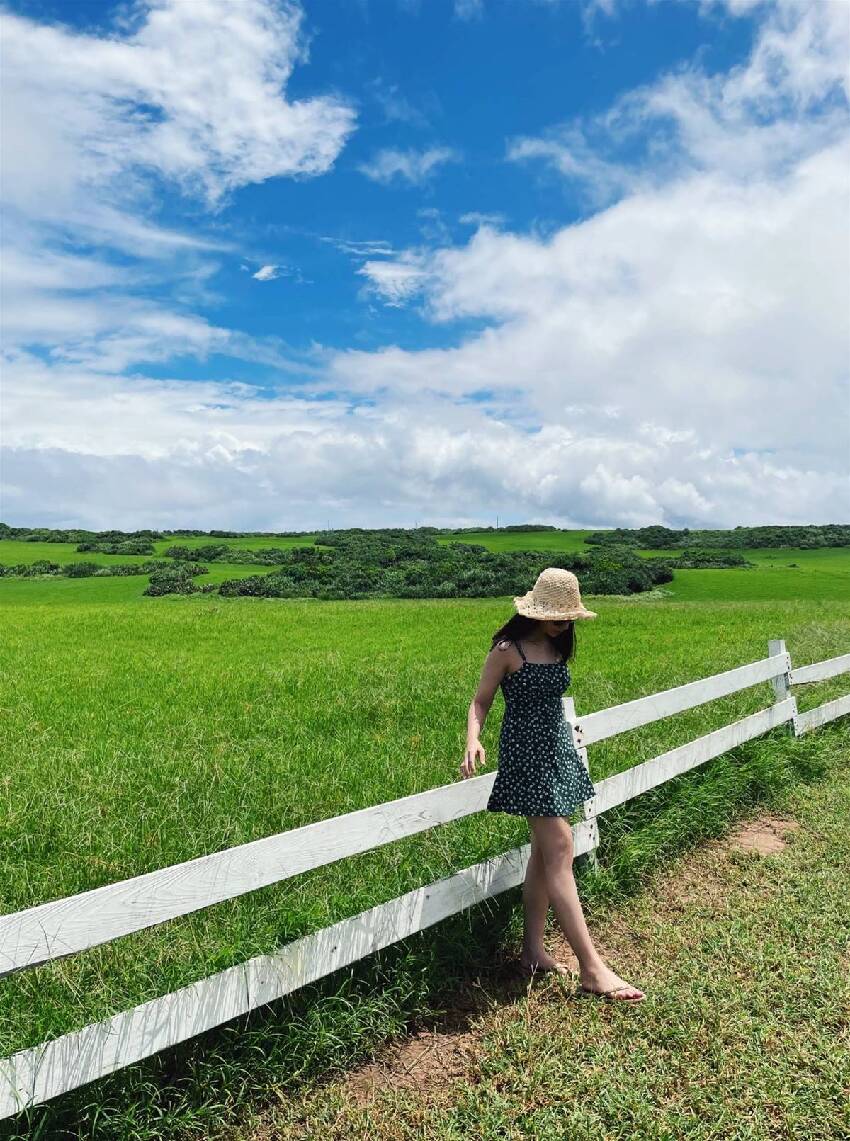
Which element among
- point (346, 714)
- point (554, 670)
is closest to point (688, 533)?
point (346, 714)

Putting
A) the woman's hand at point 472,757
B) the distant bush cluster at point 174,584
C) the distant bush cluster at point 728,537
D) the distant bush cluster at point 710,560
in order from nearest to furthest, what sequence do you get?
the woman's hand at point 472,757 → the distant bush cluster at point 174,584 → the distant bush cluster at point 710,560 → the distant bush cluster at point 728,537

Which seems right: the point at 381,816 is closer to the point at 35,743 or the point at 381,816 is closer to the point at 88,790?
the point at 88,790

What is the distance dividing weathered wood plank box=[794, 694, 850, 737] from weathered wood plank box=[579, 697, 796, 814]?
28 centimetres

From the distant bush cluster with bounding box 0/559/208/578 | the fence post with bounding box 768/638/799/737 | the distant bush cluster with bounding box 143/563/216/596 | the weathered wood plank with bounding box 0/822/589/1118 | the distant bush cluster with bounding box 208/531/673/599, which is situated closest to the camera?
the weathered wood plank with bounding box 0/822/589/1118

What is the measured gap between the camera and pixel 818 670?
10094mm

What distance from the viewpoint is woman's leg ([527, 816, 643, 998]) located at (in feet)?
14.5

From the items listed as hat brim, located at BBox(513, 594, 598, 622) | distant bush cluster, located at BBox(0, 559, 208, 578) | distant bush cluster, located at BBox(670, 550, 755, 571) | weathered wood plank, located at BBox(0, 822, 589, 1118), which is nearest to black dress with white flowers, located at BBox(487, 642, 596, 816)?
hat brim, located at BBox(513, 594, 598, 622)

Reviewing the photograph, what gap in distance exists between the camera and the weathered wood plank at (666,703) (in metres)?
5.92

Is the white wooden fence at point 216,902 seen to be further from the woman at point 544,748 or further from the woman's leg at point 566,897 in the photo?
the woman's leg at point 566,897

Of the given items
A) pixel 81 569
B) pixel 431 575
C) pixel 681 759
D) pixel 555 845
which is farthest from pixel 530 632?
pixel 81 569

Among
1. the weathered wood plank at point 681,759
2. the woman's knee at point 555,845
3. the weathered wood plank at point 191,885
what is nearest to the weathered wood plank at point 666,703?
the weathered wood plank at point 681,759

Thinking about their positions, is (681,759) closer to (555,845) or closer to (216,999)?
(555,845)

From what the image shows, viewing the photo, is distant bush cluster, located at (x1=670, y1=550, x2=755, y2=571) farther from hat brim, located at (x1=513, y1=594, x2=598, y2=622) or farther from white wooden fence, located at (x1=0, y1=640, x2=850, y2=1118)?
white wooden fence, located at (x1=0, y1=640, x2=850, y2=1118)

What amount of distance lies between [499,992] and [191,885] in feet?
6.89
